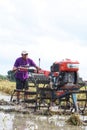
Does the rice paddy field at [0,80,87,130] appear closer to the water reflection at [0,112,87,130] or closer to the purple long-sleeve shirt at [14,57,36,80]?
the water reflection at [0,112,87,130]

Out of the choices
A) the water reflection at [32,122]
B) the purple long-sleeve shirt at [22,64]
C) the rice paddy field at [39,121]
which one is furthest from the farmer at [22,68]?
the water reflection at [32,122]

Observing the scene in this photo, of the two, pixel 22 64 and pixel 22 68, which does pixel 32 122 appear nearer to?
pixel 22 68

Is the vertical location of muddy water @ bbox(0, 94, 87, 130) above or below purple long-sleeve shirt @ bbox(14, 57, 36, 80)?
below

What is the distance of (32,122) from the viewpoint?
10.8 metres

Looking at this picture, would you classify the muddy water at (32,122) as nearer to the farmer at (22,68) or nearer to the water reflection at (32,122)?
the water reflection at (32,122)

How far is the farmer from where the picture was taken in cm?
1506

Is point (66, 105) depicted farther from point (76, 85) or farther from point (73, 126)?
point (73, 126)

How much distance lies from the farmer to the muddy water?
2.66m

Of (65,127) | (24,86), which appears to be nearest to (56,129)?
(65,127)

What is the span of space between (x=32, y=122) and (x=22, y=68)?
4185 millimetres

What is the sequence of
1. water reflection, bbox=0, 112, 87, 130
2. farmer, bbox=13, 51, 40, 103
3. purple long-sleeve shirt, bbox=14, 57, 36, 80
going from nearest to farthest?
water reflection, bbox=0, 112, 87, 130
farmer, bbox=13, 51, 40, 103
purple long-sleeve shirt, bbox=14, 57, 36, 80

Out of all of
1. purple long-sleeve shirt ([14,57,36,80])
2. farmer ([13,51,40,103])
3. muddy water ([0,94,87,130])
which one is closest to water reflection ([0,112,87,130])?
muddy water ([0,94,87,130])

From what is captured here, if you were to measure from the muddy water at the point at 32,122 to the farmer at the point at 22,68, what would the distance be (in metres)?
2.66

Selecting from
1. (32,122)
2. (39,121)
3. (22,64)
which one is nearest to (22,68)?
(22,64)
